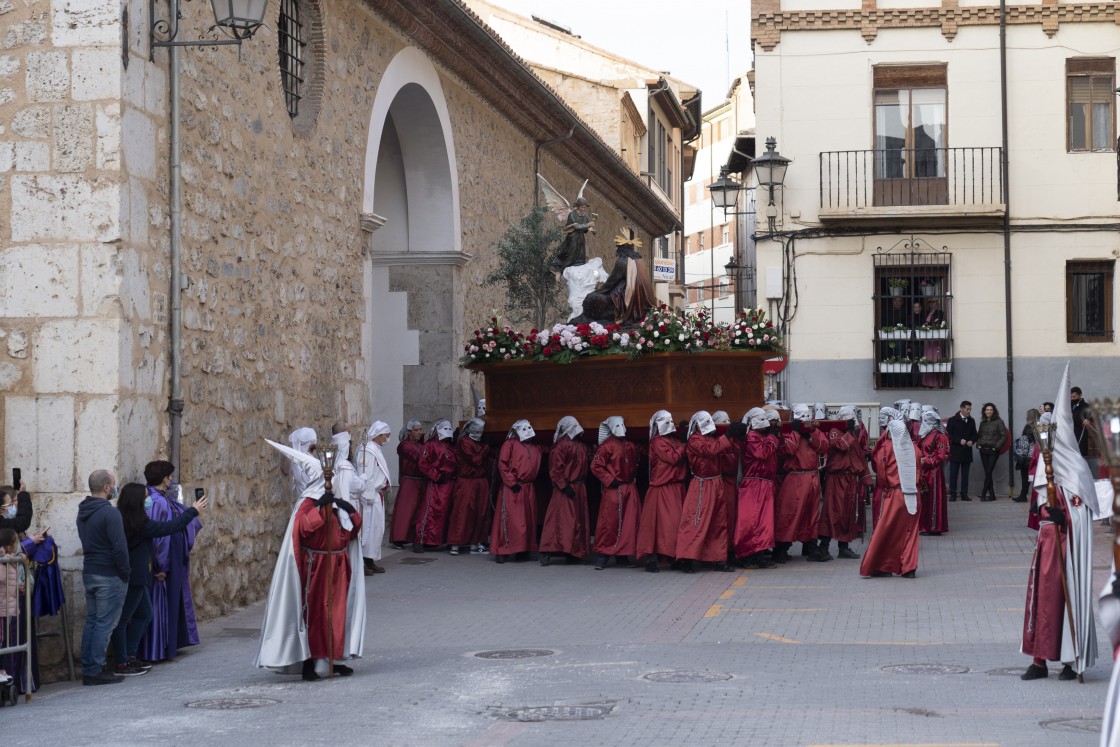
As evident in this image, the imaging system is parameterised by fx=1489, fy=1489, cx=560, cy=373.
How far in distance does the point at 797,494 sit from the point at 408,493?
4.55 meters

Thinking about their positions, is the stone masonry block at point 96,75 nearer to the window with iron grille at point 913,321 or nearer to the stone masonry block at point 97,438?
the stone masonry block at point 97,438

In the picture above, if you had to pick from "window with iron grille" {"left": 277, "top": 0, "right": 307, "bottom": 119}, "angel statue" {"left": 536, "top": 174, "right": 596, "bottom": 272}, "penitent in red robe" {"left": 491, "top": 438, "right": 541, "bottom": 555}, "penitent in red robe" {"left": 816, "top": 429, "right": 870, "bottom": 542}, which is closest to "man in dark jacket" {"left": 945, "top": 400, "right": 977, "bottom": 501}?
"penitent in red robe" {"left": 816, "top": 429, "right": 870, "bottom": 542}

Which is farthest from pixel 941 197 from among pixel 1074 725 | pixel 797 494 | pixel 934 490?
pixel 1074 725

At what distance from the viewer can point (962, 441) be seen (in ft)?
71.1

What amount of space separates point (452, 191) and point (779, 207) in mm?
6378

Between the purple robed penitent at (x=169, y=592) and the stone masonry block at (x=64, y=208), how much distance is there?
1847mm

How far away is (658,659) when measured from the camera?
964 cm

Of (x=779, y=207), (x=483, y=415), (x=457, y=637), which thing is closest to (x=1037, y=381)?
(x=779, y=207)

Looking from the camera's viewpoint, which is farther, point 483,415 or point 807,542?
point 483,415

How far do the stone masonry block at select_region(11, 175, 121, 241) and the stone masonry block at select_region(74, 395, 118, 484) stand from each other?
117cm

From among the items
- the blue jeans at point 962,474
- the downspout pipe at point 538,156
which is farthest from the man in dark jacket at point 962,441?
the downspout pipe at point 538,156

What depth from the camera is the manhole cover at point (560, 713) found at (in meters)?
7.79

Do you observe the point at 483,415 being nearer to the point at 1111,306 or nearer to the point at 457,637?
the point at 457,637

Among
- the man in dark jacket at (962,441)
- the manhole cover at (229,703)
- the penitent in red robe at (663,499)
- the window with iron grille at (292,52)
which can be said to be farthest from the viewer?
the man in dark jacket at (962,441)
